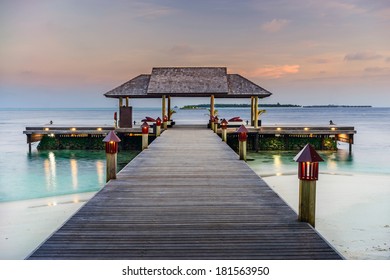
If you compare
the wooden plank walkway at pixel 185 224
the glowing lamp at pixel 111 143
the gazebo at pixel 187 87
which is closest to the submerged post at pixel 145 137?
the wooden plank walkway at pixel 185 224

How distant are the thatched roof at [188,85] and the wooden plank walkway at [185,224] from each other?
55.2ft

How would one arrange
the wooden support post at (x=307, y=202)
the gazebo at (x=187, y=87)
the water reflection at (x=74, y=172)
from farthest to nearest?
the gazebo at (x=187, y=87) < the water reflection at (x=74, y=172) < the wooden support post at (x=307, y=202)

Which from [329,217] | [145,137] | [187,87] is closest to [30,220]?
[145,137]

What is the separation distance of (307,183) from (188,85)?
21.1m

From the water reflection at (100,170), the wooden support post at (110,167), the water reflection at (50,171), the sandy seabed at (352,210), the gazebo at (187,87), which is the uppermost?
the gazebo at (187,87)

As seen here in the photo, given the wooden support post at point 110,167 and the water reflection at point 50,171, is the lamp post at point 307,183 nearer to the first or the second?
the wooden support post at point 110,167

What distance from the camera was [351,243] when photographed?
8.79 metres

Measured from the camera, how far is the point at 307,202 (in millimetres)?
5504

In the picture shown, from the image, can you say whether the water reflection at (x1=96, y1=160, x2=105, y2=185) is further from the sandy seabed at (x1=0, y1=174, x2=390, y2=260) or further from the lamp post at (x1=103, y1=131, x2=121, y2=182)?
the lamp post at (x1=103, y1=131, x2=121, y2=182)

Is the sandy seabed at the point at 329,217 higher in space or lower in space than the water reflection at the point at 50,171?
higher

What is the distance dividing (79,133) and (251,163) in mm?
10412

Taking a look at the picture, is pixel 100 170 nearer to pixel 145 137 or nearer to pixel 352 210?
pixel 145 137

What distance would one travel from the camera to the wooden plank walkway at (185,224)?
14.5 feet
